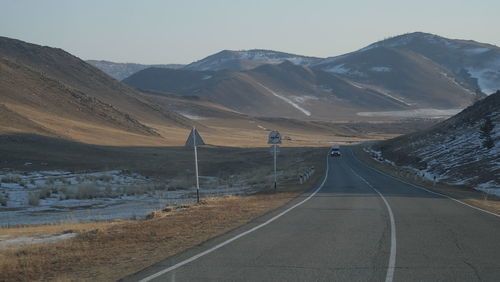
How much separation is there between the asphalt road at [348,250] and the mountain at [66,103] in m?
46.7

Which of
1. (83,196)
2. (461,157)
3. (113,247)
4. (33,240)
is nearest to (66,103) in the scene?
(83,196)

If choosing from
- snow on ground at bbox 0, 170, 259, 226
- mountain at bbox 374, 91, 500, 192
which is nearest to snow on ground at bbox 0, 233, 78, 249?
snow on ground at bbox 0, 170, 259, 226

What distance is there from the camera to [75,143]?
5575 centimetres

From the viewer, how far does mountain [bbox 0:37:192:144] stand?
65812mm

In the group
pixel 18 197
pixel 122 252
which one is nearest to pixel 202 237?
pixel 122 252

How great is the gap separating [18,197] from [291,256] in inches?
778

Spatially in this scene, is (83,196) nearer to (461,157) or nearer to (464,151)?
(461,157)

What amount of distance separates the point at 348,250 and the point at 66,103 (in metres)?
84.1

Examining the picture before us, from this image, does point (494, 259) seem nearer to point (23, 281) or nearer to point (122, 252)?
point (122, 252)

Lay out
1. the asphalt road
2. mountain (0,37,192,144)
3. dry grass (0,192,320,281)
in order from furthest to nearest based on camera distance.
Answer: mountain (0,37,192,144) → dry grass (0,192,320,281) → the asphalt road

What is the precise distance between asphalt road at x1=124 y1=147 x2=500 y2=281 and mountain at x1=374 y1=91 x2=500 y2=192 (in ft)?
57.4

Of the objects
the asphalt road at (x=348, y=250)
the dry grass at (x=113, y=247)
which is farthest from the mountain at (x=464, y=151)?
the dry grass at (x=113, y=247)

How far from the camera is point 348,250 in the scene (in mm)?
10086

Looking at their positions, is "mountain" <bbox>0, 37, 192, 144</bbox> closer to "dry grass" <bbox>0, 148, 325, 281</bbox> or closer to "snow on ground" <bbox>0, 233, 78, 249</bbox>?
"dry grass" <bbox>0, 148, 325, 281</bbox>
